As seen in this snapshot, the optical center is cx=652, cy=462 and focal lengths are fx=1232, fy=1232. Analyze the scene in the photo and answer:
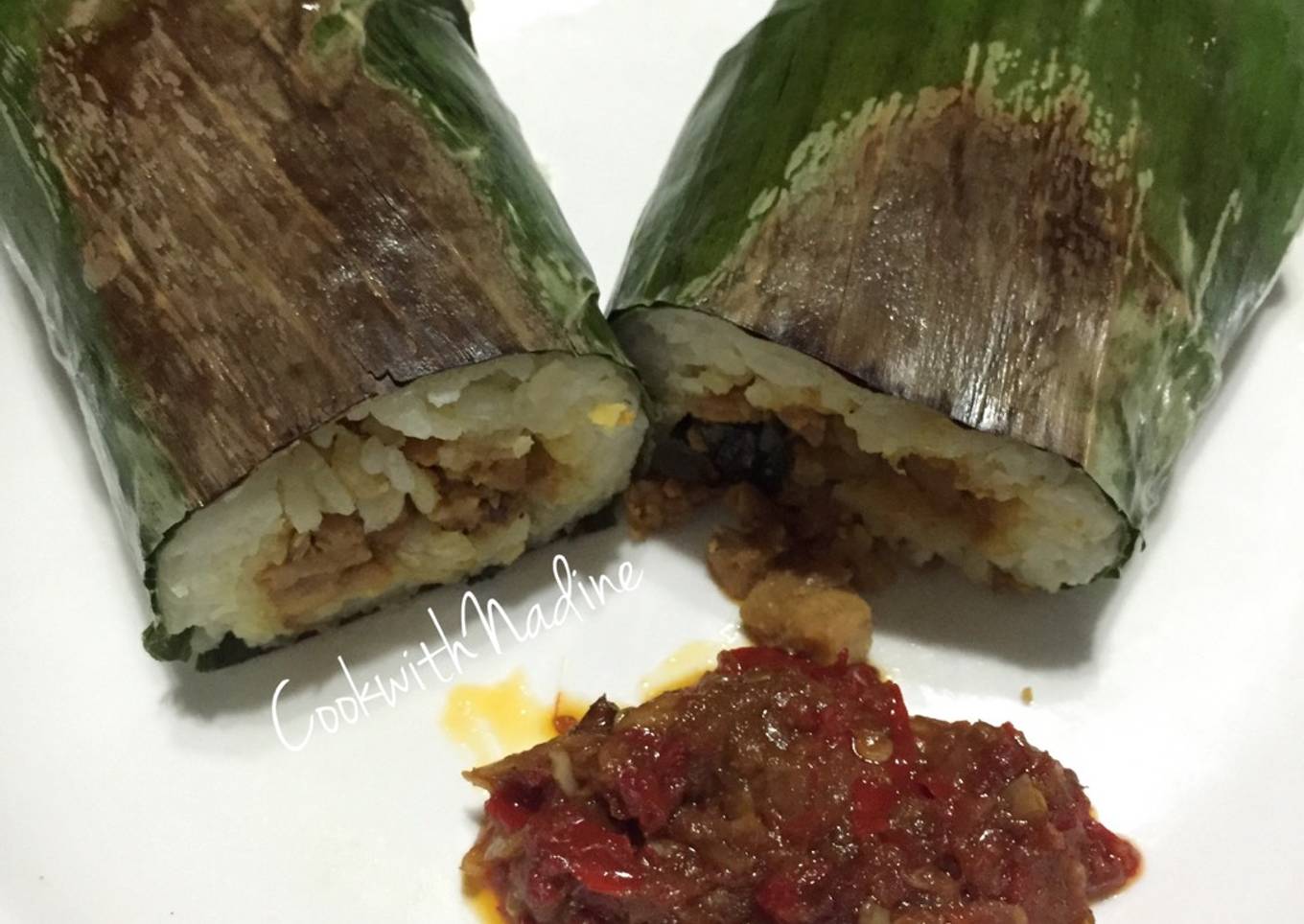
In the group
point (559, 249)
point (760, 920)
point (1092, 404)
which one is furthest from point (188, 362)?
point (1092, 404)

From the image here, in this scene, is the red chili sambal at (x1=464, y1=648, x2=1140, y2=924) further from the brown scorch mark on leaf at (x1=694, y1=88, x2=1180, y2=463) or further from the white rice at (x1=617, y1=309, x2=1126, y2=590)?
the brown scorch mark on leaf at (x1=694, y1=88, x2=1180, y2=463)

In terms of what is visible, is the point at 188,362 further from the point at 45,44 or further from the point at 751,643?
the point at 751,643

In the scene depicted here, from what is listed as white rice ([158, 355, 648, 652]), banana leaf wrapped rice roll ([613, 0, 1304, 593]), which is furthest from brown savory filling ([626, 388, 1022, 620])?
white rice ([158, 355, 648, 652])

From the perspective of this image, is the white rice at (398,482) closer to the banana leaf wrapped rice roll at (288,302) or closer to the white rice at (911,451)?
the banana leaf wrapped rice roll at (288,302)

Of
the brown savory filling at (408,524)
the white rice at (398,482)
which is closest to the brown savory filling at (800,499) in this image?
the white rice at (398,482)

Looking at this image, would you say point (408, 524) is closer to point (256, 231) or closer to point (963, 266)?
point (256, 231)

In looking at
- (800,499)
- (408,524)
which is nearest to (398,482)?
(408,524)
